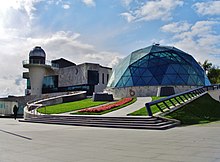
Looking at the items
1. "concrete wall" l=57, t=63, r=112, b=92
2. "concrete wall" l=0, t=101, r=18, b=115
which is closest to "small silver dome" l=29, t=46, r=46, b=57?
"concrete wall" l=57, t=63, r=112, b=92

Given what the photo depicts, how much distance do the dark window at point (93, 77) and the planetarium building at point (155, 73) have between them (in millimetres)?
11637

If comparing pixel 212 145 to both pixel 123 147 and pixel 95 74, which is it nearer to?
pixel 123 147

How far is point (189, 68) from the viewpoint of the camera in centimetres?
4256

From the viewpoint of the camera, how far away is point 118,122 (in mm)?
17578

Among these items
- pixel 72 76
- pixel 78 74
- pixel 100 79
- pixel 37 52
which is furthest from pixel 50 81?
pixel 100 79

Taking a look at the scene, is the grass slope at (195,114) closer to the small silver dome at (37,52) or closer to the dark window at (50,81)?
the small silver dome at (37,52)

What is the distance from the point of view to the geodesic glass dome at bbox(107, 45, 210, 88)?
39.4 metres

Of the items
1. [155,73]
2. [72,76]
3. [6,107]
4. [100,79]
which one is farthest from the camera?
[72,76]

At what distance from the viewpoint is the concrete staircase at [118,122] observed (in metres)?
15.9

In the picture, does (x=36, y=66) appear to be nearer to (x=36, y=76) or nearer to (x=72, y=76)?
(x=36, y=76)

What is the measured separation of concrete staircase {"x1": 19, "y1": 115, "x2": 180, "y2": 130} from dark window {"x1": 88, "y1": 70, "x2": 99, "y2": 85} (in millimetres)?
34842

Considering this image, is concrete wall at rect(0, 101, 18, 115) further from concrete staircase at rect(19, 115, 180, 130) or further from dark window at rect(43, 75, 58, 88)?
concrete staircase at rect(19, 115, 180, 130)

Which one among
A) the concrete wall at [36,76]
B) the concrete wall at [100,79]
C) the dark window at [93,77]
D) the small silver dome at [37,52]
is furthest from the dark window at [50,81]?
the concrete wall at [100,79]

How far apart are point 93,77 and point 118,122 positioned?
40.5m
